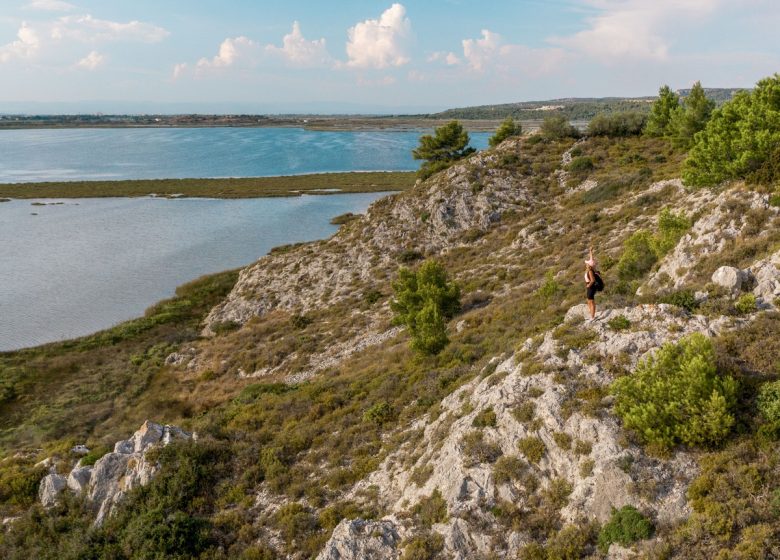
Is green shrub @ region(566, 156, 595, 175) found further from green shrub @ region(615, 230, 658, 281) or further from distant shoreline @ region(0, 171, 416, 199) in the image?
distant shoreline @ region(0, 171, 416, 199)

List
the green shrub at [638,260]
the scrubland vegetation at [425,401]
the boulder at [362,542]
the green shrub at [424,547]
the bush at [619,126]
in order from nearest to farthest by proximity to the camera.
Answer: the scrubland vegetation at [425,401] → the green shrub at [424,547] → the boulder at [362,542] → the green shrub at [638,260] → the bush at [619,126]

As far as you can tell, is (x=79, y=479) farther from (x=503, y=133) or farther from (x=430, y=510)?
(x=503, y=133)

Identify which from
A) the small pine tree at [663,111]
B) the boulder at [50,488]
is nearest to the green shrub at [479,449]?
the boulder at [50,488]

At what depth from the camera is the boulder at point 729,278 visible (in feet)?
54.6

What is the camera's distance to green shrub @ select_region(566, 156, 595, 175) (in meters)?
57.1

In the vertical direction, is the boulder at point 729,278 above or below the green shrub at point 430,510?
above

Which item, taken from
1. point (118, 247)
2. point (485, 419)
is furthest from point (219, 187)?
point (485, 419)

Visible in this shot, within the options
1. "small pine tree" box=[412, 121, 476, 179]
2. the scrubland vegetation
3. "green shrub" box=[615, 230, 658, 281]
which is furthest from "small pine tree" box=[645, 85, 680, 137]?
"green shrub" box=[615, 230, 658, 281]

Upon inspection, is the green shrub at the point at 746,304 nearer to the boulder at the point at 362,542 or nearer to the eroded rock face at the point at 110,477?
the boulder at the point at 362,542

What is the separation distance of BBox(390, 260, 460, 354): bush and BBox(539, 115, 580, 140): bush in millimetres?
43008

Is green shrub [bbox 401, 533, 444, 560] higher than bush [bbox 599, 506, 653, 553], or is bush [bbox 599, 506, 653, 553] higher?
bush [bbox 599, 506, 653, 553]

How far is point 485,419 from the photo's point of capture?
15.5 meters

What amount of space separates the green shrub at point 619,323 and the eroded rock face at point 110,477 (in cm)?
1836

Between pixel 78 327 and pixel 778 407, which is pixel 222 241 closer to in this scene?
pixel 78 327
